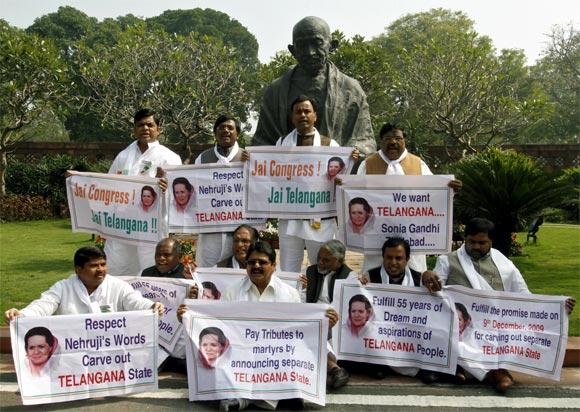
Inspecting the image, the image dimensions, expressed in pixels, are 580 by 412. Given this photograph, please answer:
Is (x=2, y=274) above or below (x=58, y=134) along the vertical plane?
below

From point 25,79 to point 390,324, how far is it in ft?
61.1

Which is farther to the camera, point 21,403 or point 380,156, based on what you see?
point 380,156

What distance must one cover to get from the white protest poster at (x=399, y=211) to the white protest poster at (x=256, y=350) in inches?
46.3

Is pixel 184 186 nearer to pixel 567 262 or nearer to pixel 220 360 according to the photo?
pixel 220 360

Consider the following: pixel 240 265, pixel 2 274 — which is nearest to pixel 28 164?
pixel 2 274

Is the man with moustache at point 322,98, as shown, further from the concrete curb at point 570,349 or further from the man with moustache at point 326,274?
the concrete curb at point 570,349

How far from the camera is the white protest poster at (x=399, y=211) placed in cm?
566

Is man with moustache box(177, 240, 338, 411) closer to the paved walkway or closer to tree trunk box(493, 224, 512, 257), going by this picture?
the paved walkway

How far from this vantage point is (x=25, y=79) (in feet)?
70.0

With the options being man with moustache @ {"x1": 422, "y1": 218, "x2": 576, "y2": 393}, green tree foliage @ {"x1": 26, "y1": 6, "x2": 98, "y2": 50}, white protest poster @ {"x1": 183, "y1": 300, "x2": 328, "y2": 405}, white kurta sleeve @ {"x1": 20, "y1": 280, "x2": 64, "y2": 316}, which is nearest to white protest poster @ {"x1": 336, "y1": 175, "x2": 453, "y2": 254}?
man with moustache @ {"x1": 422, "y1": 218, "x2": 576, "y2": 393}

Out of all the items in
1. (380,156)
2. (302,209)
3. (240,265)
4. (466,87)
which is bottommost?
(240,265)

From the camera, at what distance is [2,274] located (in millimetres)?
10547

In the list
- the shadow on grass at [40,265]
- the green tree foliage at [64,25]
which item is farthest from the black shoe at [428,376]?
the green tree foliage at [64,25]

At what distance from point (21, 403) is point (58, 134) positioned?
56.2 m
